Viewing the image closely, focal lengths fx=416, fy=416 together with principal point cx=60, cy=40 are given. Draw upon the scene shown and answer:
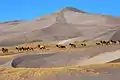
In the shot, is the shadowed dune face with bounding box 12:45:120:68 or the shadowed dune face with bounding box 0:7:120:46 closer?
the shadowed dune face with bounding box 12:45:120:68

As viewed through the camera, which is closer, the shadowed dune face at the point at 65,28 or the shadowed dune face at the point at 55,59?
the shadowed dune face at the point at 55,59

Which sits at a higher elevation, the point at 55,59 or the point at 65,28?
the point at 65,28

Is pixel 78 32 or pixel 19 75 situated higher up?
pixel 78 32

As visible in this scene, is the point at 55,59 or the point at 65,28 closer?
the point at 55,59

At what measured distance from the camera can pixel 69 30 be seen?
108 meters

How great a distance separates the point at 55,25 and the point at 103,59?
290ft

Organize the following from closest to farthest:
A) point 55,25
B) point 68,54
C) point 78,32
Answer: point 68,54 → point 78,32 → point 55,25

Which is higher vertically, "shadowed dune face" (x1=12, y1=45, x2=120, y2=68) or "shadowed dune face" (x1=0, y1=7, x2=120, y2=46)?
"shadowed dune face" (x1=0, y1=7, x2=120, y2=46)

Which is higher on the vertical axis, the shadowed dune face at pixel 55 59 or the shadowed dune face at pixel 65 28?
the shadowed dune face at pixel 65 28

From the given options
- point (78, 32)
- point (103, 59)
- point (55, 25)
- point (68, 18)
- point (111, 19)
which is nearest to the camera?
point (103, 59)

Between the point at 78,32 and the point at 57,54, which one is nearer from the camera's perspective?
the point at 57,54

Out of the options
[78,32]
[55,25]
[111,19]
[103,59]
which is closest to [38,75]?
[103,59]

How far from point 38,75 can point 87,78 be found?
255 centimetres

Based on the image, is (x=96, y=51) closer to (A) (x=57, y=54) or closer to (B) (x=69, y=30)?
(A) (x=57, y=54)
